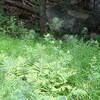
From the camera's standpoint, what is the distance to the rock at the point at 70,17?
11443 mm

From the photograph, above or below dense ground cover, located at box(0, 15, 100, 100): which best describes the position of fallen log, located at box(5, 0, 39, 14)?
above

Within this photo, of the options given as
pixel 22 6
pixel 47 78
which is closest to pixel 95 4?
pixel 22 6

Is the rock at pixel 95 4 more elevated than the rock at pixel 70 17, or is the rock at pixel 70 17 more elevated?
A: the rock at pixel 95 4

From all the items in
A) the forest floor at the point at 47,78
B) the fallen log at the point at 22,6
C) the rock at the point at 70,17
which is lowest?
the forest floor at the point at 47,78

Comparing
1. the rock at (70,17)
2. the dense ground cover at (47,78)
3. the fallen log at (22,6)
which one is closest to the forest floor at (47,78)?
the dense ground cover at (47,78)

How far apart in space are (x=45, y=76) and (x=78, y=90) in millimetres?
576

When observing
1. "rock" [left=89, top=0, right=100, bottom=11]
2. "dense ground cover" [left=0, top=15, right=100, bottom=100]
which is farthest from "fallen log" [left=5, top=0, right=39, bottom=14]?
"dense ground cover" [left=0, top=15, right=100, bottom=100]

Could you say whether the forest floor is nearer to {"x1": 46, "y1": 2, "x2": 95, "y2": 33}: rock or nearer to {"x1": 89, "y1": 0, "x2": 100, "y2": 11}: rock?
{"x1": 46, "y1": 2, "x2": 95, "y2": 33}: rock

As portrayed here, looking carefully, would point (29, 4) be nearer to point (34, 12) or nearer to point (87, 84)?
point (34, 12)

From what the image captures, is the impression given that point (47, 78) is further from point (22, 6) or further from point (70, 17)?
point (22, 6)

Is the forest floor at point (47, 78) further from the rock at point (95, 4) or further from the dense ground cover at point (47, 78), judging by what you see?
the rock at point (95, 4)

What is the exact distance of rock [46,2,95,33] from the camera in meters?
11.4

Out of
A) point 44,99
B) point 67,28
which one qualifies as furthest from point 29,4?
point 44,99

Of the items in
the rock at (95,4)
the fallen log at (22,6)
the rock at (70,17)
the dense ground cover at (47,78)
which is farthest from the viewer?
the rock at (95,4)
